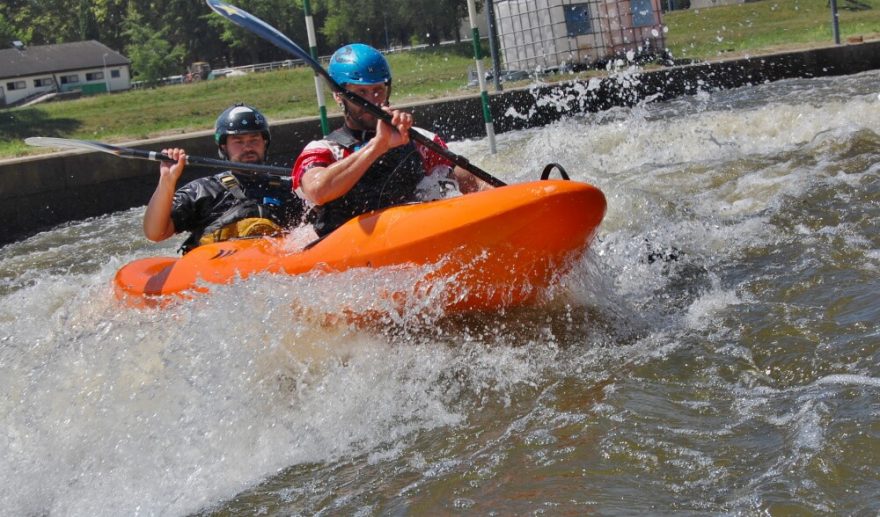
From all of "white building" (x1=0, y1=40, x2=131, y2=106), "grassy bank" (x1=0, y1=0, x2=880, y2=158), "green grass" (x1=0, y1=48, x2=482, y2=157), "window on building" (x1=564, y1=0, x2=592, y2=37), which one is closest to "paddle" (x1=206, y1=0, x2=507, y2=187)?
"green grass" (x1=0, y1=48, x2=482, y2=157)

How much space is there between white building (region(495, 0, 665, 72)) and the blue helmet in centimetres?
1273

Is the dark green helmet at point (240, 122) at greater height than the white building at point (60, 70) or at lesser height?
lesser

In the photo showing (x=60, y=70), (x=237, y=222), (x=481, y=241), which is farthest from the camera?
(x=60, y=70)

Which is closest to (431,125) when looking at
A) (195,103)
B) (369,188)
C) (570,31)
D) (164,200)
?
(570,31)

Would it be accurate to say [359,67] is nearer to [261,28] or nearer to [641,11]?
[261,28]

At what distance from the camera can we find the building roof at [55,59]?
56219mm

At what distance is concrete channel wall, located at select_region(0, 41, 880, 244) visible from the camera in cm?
1066

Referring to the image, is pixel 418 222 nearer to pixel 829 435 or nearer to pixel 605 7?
pixel 829 435

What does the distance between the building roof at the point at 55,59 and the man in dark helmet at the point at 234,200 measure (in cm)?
5517

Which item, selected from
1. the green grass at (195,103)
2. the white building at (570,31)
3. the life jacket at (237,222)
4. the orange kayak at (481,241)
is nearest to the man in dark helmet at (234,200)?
the life jacket at (237,222)

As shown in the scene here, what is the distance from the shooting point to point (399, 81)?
86.4ft

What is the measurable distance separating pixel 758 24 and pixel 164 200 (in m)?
28.7

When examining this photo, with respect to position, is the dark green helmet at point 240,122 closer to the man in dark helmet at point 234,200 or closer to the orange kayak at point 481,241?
the man in dark helmet at point 234,200

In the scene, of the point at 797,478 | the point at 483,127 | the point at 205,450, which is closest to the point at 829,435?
the point at 797,478
